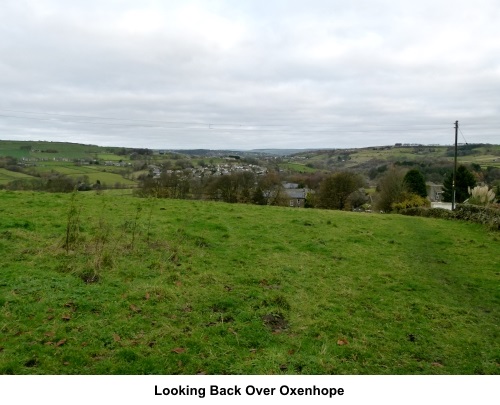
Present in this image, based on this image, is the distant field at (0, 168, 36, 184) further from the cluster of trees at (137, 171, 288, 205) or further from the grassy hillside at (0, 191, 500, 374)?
the grassy hillside at (0, 191, 500, 374)

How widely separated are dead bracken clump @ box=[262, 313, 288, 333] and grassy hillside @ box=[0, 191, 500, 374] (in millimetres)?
35

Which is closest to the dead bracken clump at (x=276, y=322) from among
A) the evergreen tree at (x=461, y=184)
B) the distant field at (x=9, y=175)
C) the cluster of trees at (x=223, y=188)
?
the cluster of trees at (x=223, y=188)

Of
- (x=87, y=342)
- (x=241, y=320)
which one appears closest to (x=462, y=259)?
(x=241, y=320)

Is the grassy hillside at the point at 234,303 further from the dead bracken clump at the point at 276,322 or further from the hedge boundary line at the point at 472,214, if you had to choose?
the hedge boundary line at the point at 472,214

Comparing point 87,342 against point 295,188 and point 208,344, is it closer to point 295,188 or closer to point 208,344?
point 208,344

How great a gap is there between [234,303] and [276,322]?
3.05ft

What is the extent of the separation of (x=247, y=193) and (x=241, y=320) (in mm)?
34067

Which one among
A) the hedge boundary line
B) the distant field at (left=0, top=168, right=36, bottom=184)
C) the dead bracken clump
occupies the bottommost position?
the dead bracken clump

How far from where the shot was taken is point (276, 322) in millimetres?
6281

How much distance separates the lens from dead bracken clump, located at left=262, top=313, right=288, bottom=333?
19.9ft

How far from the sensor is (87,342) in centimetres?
517

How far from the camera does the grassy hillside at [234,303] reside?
16.4ft

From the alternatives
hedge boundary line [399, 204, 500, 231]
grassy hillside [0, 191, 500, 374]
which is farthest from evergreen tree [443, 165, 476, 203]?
grassy hillside [0, 191, 500, 374]

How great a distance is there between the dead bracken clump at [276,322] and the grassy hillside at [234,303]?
1.4 inches
